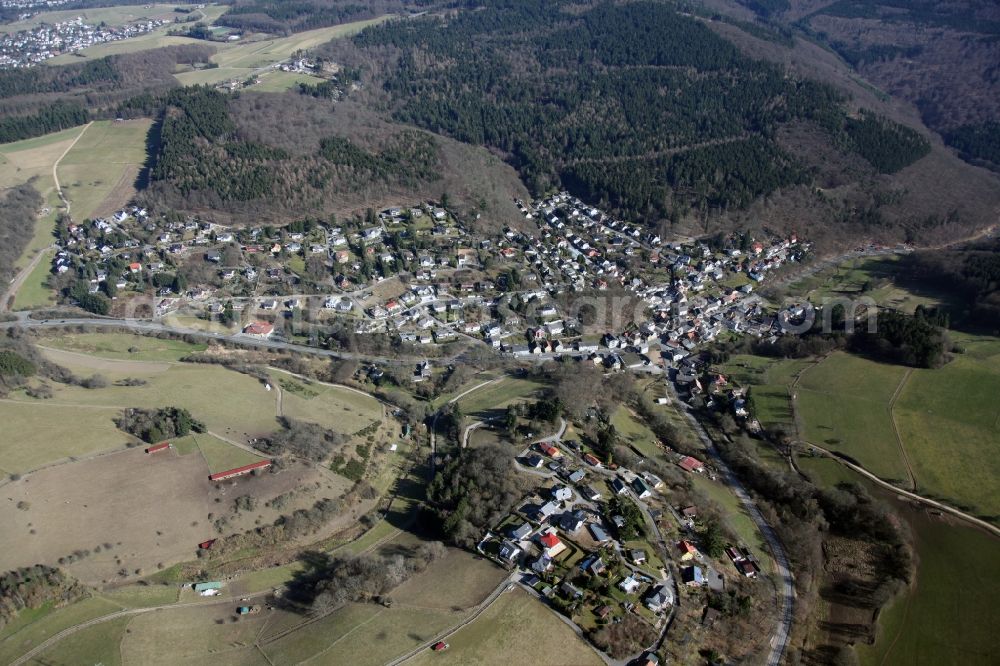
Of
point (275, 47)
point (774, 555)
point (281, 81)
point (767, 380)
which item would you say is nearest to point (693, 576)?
point (774, 555)

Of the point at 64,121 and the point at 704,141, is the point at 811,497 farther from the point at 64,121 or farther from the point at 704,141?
the point at 64,121

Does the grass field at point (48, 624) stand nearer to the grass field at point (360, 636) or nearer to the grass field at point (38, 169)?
the grass field at point (360, 636)

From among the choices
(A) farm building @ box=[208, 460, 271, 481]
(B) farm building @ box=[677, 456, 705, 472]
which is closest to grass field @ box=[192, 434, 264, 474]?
(A) farm building @ box=[208, 460, 271, 481]

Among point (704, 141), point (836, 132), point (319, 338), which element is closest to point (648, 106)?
point (704, 141)

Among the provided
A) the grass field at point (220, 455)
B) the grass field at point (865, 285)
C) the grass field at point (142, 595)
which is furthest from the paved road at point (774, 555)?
the grass field at point (220, 455)

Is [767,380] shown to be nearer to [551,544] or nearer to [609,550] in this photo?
[609,550]
